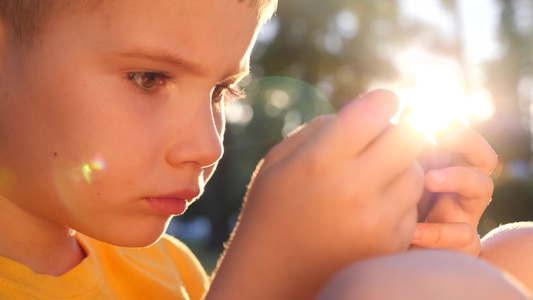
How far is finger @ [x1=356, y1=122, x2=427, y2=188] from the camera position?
3.50 feet

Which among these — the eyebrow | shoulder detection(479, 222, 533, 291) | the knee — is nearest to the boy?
the eyebrow

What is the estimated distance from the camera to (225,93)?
190 cm

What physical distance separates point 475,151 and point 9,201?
1.27 meters

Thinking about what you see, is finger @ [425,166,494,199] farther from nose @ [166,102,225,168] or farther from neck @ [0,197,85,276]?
neck @ [0,197,85,276]

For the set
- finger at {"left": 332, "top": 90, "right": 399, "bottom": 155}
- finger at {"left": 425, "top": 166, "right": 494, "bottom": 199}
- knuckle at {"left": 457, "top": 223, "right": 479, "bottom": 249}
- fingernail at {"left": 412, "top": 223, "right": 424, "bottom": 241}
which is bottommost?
knuckle at {"left": 457, "top": 223, "right": 479, "bottom": 249}

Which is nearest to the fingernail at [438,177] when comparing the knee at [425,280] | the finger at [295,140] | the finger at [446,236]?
the finger at [446,236]

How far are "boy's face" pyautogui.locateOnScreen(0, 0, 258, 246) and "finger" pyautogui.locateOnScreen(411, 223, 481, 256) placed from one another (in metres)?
0.59

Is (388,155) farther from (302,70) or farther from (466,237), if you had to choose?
(302,70)

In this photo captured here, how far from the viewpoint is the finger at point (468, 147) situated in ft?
4.54

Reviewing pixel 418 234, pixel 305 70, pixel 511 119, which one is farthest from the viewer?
pixel 305 70

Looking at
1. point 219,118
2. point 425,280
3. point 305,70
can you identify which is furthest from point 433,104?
point 305,70

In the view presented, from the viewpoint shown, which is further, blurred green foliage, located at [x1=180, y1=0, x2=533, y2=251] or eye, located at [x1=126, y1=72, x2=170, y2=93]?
blurred green foliage, located at [x1=180, y1=0, x2=533, y2=251]

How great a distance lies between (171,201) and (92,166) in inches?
9.2

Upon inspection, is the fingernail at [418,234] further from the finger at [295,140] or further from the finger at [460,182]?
the finger at [295,140]
